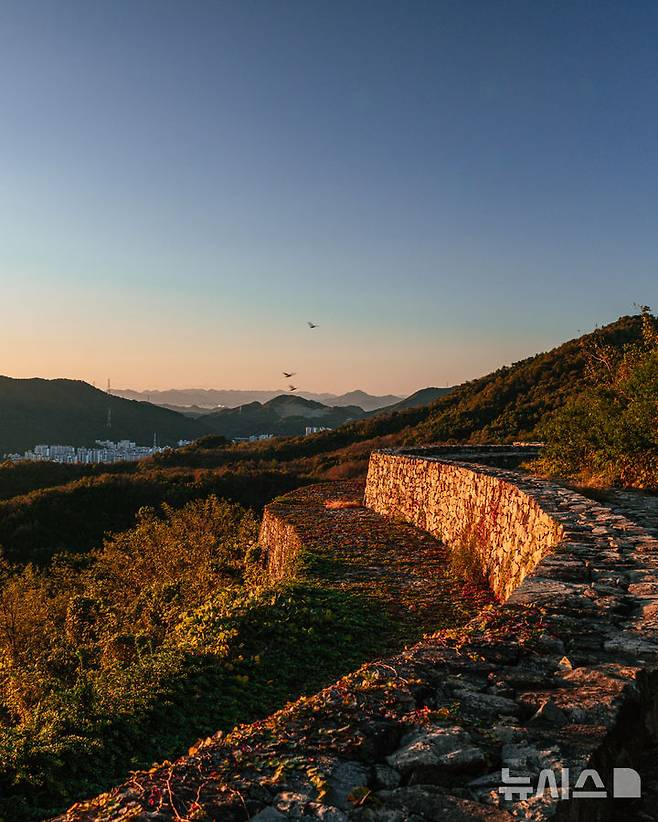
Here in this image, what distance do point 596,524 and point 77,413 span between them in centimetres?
10731

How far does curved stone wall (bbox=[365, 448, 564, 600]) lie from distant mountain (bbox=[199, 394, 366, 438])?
76.7 meters

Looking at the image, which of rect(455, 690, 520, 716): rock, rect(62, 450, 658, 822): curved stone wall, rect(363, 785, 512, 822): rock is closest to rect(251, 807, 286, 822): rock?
rect(62, 450, 658, 822): curved stone wall

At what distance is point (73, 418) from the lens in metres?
103

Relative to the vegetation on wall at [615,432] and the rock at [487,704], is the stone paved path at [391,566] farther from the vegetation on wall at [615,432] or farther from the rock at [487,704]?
the rock at [487,704]

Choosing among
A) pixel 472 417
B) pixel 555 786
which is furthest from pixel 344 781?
pixel 472 417

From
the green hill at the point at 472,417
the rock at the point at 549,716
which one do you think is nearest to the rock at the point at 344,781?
the rock at the point at 549,716

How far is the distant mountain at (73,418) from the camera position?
92500 millimetres

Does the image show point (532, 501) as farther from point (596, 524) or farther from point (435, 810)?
point (435, 810)

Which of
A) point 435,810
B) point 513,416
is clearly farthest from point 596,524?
point 513,416

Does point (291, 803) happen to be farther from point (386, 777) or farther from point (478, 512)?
point (478, 512)

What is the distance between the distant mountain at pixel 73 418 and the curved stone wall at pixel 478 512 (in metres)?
80.4

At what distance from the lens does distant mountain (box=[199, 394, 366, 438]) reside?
3962 inches

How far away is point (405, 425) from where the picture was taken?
51438mm

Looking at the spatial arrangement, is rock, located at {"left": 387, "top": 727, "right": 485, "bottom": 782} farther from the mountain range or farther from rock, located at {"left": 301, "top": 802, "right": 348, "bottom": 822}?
the mountain range
